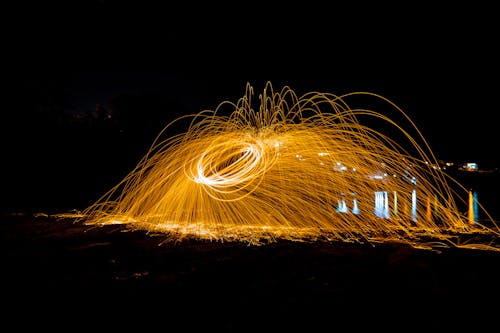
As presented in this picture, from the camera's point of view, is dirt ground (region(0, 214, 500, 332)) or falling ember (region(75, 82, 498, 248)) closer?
dirt ground (region(0, 214, 500, 332))

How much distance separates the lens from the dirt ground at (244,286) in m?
3.39

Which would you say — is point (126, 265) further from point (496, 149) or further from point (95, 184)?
point (496, 149)

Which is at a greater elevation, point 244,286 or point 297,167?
point 297,167

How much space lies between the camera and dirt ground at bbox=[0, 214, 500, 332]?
3391mm

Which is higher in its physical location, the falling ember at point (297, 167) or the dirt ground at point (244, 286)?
the falling ember at point (297, 167)

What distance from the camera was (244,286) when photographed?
14.4 ft

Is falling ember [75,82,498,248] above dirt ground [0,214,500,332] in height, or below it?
above

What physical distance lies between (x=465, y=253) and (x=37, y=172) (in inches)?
774

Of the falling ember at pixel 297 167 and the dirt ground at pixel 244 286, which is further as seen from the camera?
the falling ember at pixel 297 167

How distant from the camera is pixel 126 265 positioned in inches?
211

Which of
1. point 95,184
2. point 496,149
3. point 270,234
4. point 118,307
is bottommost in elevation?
point 118,307

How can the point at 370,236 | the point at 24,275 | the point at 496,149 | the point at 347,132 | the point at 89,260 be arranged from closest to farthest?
the point at 24,275 < the point at 89,260 < the point at 370,236 < the point at 347,132 < the point at 496,149

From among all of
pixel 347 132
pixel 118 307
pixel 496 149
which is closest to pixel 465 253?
pixel 347 132

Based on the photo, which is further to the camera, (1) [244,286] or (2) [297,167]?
(2) [297,167]
